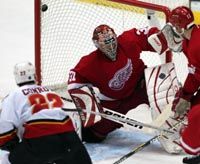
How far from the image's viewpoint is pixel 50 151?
2.37 meters

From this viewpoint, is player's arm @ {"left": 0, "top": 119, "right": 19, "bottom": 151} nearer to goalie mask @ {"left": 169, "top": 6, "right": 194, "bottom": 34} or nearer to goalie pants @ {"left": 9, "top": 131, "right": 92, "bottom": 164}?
goalie pants @ {"left": 9, "top": 131, "right": 92, "bottom": 164}

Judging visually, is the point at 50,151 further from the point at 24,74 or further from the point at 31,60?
the point at 31,60

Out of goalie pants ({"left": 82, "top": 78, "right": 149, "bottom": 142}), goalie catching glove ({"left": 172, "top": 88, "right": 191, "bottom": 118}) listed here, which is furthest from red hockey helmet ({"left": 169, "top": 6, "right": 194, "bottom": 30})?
goalie pants ({"left": 82, "top": 78, "right": 149, "bottom": 142})

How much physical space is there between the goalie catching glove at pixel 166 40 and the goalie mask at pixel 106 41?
23cm

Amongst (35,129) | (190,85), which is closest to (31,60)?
(190,85)

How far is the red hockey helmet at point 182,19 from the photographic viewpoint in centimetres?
282

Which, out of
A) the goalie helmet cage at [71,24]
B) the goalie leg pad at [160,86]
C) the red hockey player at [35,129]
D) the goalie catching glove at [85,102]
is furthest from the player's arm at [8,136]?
the goalie helmet cage at [71,24]

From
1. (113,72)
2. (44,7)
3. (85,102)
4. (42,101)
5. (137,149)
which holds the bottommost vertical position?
(137,149)

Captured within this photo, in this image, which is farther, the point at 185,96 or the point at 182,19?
the point at 185,96

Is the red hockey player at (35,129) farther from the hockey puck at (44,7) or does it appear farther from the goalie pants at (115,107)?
the hockey puck at (44,7)

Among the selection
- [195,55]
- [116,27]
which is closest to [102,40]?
[195,55]

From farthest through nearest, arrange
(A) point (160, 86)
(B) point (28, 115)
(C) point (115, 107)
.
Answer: (C) point (115, 107) → (A) point (160, 86) → (B) point (28, 115)

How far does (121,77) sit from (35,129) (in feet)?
3.38

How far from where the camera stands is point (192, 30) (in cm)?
280
